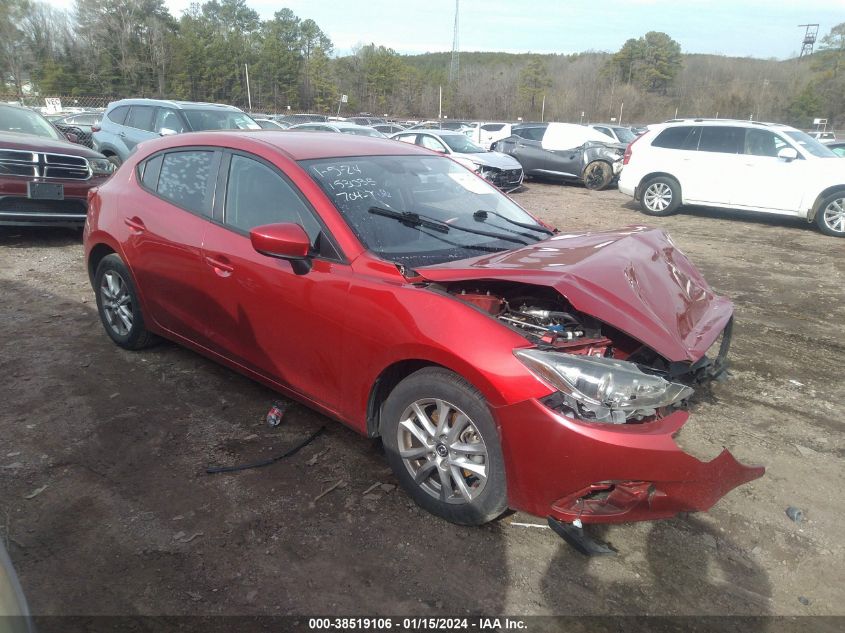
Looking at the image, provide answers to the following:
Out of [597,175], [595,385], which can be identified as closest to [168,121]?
[595,385]

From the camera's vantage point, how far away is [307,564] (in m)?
2.50

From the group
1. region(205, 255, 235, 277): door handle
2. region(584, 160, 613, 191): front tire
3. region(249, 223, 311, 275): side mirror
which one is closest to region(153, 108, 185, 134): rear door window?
region(205, 255, 235, 277): door handle

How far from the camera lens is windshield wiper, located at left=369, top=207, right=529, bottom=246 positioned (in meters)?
3.29

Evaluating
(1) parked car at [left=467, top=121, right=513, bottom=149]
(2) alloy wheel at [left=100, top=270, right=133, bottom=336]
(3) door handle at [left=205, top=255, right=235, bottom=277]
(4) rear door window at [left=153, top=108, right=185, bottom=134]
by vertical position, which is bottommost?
(2) alloy wheel at [left=100, top=270, right=133, bottom=336]

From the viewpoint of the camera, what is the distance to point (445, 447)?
105 inches

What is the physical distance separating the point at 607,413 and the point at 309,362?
5.16 ft

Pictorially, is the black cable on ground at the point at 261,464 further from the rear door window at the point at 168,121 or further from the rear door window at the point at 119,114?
the rear door window at the point at 119,114

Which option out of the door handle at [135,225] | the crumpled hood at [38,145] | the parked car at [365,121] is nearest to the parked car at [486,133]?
the parked car at [365,121]

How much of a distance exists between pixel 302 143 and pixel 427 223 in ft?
3.22

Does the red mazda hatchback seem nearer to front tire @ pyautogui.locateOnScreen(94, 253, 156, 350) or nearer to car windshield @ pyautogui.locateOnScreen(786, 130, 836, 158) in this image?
front tire @ pyautogui.locateOnScreen(94, 253, 156, 350)

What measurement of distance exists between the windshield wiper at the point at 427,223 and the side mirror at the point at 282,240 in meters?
0.49

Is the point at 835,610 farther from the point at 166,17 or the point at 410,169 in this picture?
the point at 166,17

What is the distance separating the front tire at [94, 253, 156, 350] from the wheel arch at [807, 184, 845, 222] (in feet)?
36.3

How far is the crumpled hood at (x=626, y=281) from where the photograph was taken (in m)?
2.59
